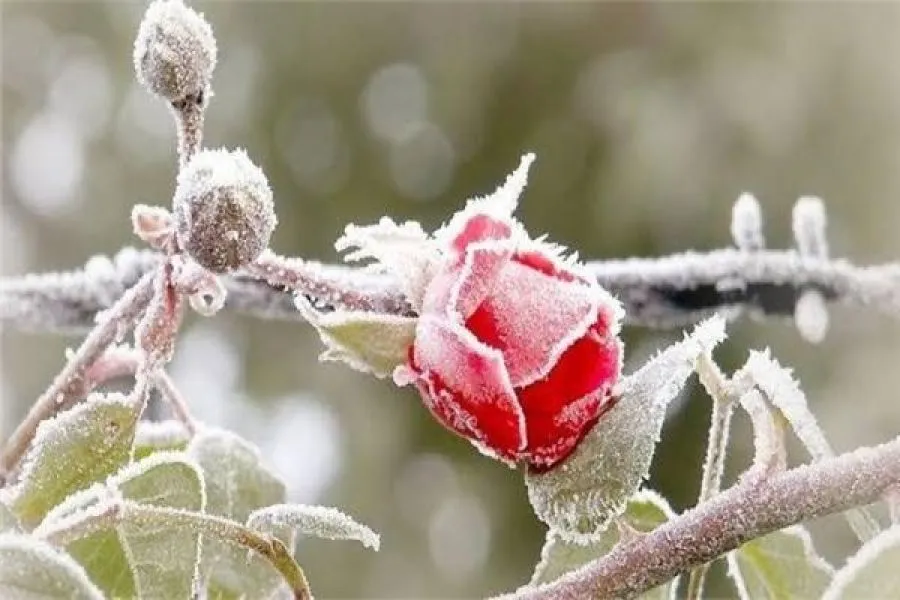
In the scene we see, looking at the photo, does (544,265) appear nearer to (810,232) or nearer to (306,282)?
(306,282)

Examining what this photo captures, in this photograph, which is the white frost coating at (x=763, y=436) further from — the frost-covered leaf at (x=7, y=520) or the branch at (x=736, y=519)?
the frost-covered leaf at (x=7, y=520)

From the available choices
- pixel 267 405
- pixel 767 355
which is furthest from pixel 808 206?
pixel 267 405

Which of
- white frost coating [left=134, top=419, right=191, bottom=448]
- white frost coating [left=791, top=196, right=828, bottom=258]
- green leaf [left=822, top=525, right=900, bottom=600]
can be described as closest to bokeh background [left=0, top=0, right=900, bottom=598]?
white frost coating [left=791, top=196, right=828, bottom=258]

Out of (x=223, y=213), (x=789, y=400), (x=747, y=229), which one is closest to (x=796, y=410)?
→ (x=789, y=400)

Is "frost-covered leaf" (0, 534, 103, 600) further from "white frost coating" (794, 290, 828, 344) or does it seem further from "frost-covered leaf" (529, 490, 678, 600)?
"white frost coating" (794, 290, 828, 344)

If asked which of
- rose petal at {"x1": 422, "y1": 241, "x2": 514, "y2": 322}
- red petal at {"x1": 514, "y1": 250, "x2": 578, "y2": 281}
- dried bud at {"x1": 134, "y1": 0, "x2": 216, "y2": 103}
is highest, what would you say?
dried bud at {"x1": 134, "y1": 0, "x2": 216, "y2": 103}

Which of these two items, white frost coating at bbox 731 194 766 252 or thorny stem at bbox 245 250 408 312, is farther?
white frost coating at bbox 731 194 766 252

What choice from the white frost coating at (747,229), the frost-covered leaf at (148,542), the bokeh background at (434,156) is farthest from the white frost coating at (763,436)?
the bokeh background at (434,156)
